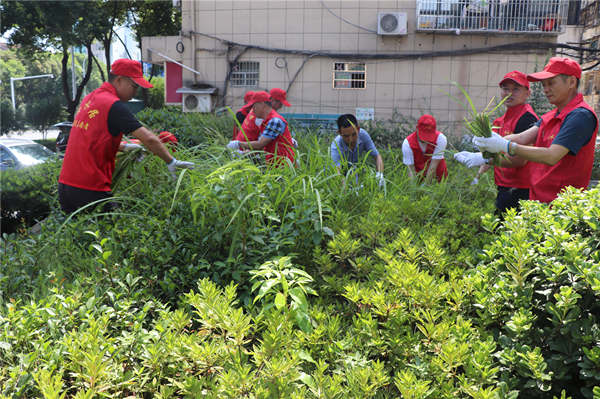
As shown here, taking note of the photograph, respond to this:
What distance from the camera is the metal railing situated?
11.9m

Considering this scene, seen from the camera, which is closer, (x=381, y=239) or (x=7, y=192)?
(x=381, y=239)

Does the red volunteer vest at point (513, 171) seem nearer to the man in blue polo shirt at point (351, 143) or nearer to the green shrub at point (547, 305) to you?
the man in blue polo shirt at point (351, 143)

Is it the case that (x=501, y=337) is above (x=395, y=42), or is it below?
below

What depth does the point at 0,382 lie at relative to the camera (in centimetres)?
143

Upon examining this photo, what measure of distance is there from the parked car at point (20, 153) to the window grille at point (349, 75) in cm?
844

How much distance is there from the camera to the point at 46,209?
5.41 m

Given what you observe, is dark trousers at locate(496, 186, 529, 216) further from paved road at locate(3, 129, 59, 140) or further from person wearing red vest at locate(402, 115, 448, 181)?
paved road at locate(3, 129, 59, 140)

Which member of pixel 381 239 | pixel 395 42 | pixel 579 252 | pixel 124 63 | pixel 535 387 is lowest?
pixel 535 387

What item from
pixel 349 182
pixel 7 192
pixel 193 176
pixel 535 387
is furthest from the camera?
pixel 7 192

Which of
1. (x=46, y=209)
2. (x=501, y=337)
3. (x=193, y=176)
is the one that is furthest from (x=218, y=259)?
(x=46, y=209)

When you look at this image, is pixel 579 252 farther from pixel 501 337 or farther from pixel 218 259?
pixel 218 259

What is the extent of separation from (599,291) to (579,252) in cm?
26

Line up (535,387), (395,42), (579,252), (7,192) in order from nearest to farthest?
(535,387)
(579,252)
(7,192)
(395,42)

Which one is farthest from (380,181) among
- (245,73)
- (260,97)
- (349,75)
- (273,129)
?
(245,73)
